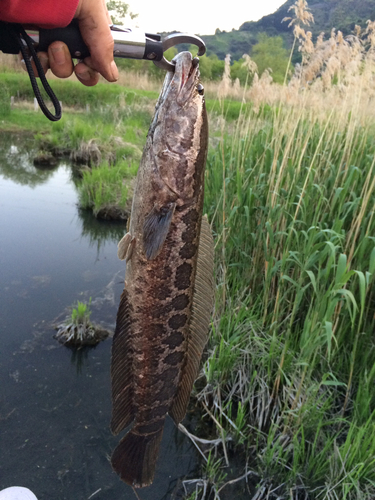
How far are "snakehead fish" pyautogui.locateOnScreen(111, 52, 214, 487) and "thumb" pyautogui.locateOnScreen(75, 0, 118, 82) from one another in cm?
24

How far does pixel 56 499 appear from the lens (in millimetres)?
2453

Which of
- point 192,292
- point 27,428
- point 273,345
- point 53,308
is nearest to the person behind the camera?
point 192,292

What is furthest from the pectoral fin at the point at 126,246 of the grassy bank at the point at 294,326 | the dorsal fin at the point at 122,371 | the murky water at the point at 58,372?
the murky water at the point at 58,372

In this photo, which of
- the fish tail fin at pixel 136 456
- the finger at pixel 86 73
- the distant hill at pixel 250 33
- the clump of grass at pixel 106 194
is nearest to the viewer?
the finger at pixel 86 73

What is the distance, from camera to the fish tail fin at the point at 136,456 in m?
1.56

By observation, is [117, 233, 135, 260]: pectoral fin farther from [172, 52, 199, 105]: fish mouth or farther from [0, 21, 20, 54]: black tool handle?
[0, 21, 20, 54]: black tool handle

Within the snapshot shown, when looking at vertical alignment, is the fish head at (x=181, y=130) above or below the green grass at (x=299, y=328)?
above

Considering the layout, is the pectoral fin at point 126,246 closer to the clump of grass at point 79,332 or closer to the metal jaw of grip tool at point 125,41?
the metal jaw of grip tool at point 125,41

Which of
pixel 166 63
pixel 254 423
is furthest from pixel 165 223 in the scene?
pixel 254 423

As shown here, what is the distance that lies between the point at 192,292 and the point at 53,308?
121 inches

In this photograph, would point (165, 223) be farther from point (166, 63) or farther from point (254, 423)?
point (254, 423)

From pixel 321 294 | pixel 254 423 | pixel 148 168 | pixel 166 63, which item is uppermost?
pixel 166 63

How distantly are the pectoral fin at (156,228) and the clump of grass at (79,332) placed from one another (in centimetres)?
245

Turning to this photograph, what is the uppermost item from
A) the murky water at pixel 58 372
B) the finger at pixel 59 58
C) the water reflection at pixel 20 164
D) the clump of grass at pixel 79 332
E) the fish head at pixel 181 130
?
the finger at pixel 59 58
